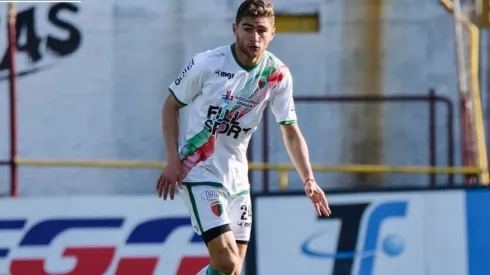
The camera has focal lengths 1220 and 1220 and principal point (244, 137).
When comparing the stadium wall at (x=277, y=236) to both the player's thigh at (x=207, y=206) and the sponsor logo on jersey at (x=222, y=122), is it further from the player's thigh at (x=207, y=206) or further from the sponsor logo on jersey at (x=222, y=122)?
the sponsor logo on jersey at (x=222, y=122)

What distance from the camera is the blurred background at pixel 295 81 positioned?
1120 cm

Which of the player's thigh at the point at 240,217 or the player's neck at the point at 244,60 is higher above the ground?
the player's neck at the point at 244,60

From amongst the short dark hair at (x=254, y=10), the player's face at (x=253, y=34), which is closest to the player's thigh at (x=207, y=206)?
the player's face at (x=253, y=34)

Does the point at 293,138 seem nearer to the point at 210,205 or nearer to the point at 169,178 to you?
the point at 210,205

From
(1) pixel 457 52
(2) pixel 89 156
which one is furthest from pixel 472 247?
(2) pixel 89 156

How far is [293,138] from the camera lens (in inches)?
260

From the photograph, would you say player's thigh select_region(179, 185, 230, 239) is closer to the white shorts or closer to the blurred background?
the white shorts

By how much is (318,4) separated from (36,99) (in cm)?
278

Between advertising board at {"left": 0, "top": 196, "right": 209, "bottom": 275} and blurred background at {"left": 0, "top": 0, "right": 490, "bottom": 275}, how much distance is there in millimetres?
2286

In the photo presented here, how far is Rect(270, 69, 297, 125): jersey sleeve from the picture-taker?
6.47 meters

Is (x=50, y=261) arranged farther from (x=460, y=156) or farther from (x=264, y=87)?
(x=460, y=156)

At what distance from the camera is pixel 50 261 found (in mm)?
8555

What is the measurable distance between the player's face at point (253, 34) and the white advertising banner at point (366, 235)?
2713mm

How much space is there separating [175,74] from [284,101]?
16.4 feet
